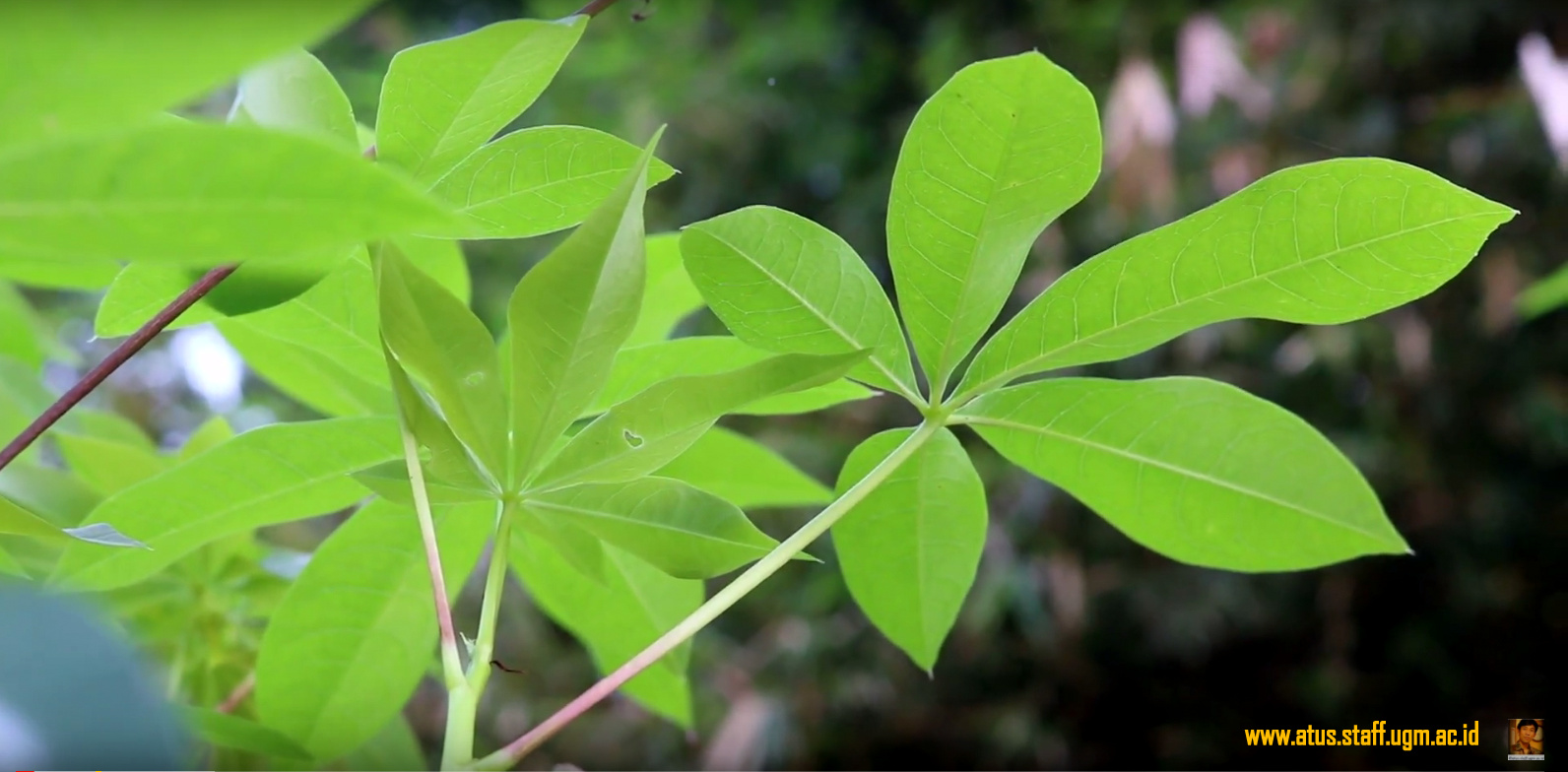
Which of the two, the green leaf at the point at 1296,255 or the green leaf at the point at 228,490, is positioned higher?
the green leaf at the point at 1296,255

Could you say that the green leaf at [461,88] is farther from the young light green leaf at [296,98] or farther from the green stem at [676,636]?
the green stem at [676,636]

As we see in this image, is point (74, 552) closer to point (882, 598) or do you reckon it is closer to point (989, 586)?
point (882, 598)

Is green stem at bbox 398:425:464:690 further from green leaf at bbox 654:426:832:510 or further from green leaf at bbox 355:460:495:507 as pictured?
green leaf at bbox 654:426:832:510

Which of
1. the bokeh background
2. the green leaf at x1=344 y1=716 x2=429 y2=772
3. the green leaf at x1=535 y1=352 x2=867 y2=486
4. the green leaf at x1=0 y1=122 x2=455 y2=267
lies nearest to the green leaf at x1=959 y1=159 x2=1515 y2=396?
the green leaf at x1=535 y1=352 x2=867 y2=486

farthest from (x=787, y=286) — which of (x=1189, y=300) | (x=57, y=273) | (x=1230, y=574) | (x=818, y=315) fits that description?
(x=1230, y=574)

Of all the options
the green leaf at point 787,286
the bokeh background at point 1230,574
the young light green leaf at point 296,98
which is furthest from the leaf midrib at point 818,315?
the bokeh background at point 1230,574

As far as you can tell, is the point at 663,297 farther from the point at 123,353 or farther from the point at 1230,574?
the point at 1230,574
